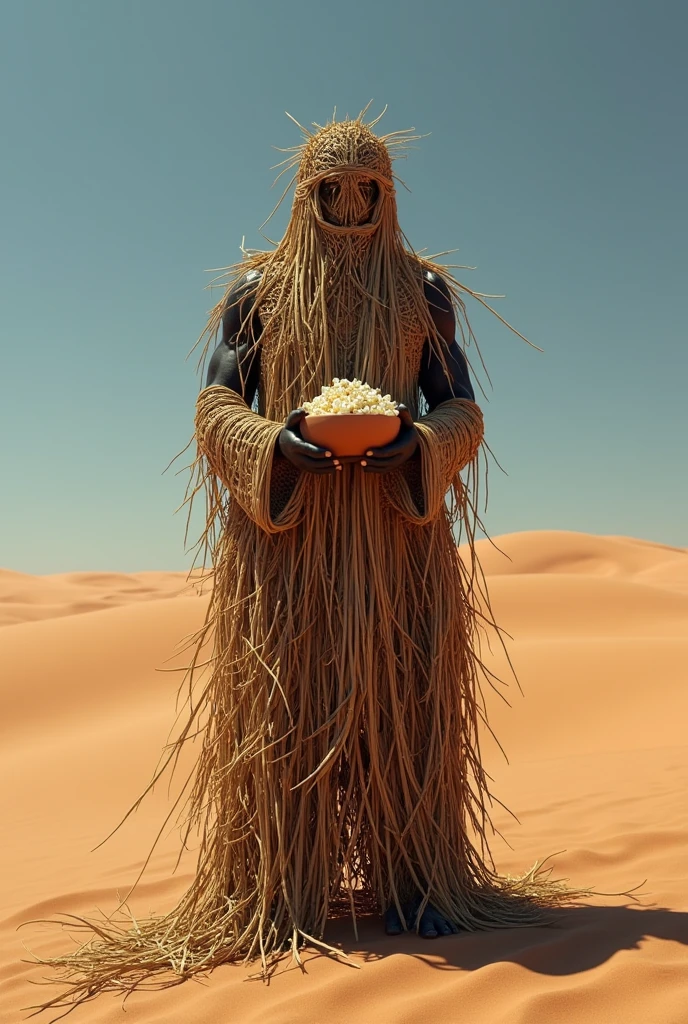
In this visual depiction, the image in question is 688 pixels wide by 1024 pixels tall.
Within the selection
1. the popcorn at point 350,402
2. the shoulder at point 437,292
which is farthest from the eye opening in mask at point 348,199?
the popcorn at point 350,402

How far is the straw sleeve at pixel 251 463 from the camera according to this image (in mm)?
2447

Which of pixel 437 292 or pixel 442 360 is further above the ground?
pixel 437 292

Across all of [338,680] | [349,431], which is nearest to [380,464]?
[349,431]

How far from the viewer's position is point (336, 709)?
240cm

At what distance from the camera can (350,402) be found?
2.32 m

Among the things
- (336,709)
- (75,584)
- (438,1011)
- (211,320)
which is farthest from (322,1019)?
(75,584)

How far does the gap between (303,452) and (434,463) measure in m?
0.41

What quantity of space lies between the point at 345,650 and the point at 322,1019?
94cm

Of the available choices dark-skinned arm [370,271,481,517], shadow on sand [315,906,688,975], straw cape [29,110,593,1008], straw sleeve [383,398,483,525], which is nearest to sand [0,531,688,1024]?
shadow on sand [315,906,688,975]

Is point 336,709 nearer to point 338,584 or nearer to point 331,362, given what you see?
point 338,584

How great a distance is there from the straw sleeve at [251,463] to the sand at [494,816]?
1262 millimetres

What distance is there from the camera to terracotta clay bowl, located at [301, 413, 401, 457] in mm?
2285

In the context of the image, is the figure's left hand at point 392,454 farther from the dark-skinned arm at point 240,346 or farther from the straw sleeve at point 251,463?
the dark-skinned arm at point 240,346

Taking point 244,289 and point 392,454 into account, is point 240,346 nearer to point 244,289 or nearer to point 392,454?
point 244,289
